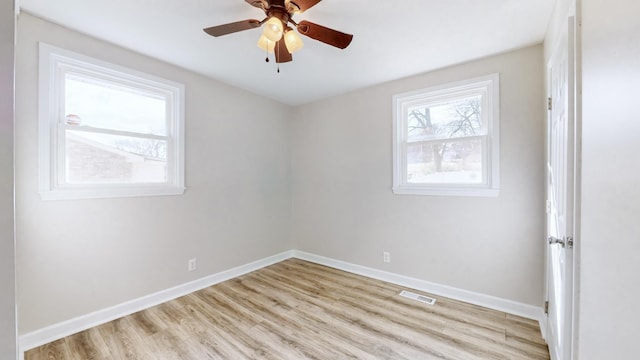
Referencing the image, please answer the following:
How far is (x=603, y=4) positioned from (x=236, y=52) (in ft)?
8.09

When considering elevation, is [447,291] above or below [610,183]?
below

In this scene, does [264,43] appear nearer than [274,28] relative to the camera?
No

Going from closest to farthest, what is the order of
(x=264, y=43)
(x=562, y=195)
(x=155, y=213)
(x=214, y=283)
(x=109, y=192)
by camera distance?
1. (x=562, y=195)
2. (x=264, y=43)
3. (x=109, y=192)
4. (x=155, y=213)
5. (x=214, y=283)

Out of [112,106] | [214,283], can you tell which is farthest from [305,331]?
[112,106]

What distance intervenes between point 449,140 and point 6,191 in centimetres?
308

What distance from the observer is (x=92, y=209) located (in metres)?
2.24

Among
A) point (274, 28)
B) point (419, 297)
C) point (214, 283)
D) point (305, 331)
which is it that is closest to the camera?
point (274, 28)

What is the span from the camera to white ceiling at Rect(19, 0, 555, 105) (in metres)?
1.83

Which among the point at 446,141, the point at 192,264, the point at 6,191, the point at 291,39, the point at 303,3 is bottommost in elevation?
the point at 192,264

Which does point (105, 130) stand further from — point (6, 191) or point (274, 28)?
point (6, 191)

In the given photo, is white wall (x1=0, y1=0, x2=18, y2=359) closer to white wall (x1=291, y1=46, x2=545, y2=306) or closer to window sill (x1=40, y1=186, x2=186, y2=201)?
window sill (x1=40, y1=186, x2=186, y2=201)

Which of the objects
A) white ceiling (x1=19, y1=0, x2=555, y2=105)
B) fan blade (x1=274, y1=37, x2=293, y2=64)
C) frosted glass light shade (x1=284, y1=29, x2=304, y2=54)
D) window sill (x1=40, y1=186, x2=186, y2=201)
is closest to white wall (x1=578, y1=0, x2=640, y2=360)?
white ceiling (x1=19, y1=0, x2=555, y2=105)

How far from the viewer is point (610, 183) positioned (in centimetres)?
76

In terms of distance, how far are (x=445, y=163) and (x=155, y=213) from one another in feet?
10.2
